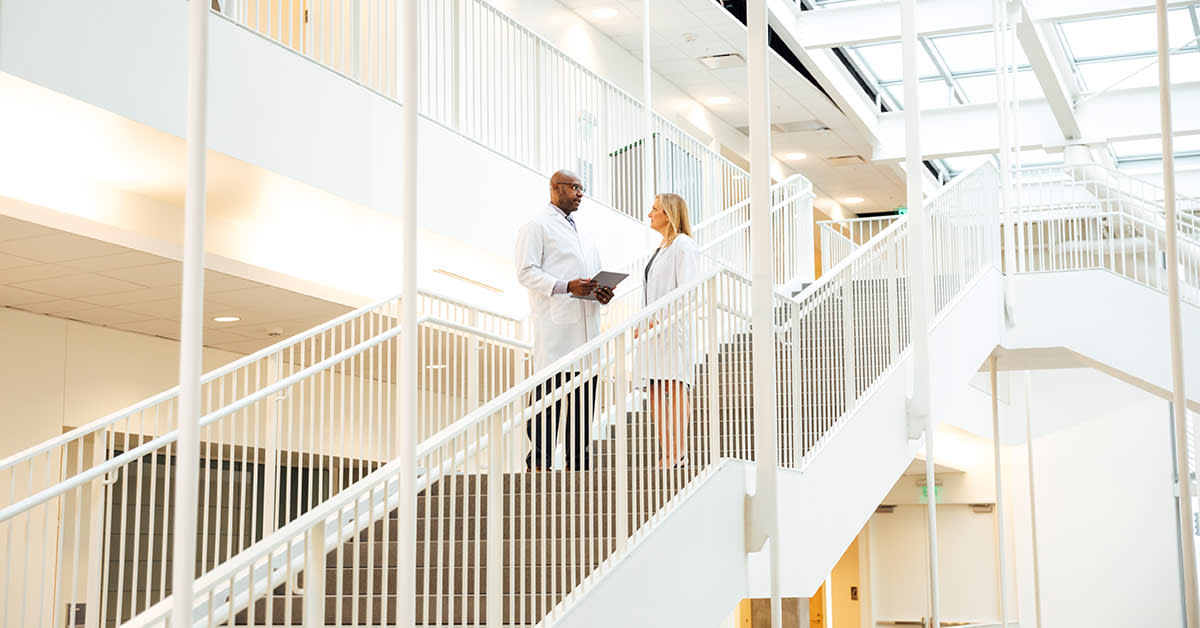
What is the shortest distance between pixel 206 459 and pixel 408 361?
4.89 meters

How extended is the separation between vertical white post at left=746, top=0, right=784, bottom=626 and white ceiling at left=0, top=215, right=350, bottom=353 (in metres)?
4.21

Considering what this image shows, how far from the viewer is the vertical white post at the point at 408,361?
2783 millimetres

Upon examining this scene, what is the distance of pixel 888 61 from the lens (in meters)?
17.3

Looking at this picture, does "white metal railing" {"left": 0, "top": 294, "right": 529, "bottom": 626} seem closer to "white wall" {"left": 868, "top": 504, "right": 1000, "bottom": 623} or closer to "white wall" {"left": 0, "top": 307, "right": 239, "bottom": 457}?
"white wall" {"left": 0, "top": 307, "right": 239, "bottom": 457}

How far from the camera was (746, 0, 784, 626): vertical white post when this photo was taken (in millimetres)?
6020

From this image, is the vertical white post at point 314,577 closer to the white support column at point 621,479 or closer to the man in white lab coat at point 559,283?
the white support column at point 621,479

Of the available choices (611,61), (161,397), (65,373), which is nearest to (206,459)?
(161,397)

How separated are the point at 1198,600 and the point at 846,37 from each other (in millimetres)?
11926

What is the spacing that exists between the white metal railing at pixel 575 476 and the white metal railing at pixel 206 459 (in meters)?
0.42

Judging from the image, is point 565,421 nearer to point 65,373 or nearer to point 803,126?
point 65,373

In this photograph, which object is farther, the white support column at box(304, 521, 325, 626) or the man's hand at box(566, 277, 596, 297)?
the man's hand at box(566, 277, 596, 297)

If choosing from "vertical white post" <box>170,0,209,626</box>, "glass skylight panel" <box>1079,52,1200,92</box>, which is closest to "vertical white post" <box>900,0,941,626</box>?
"vertical white post" <box>170,0,209,626</box>

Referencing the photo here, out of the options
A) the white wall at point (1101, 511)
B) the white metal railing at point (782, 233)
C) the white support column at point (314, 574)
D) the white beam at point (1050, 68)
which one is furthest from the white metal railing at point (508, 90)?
the white wall at point (1101, 511)

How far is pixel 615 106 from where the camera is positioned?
15227mm
